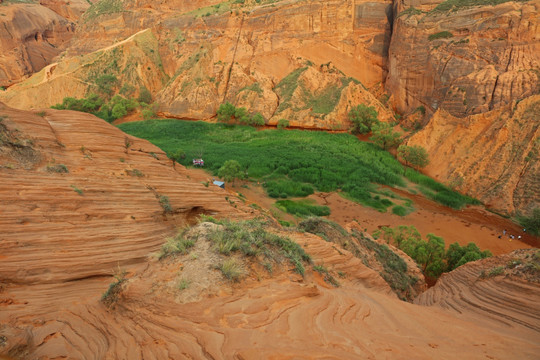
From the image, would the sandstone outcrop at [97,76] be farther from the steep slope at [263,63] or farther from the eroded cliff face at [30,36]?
the eroded cliff face at [30,36]

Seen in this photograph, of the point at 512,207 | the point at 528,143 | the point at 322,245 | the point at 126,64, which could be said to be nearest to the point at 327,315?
the point at 322,245

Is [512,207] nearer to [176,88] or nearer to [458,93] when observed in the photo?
[458,93]

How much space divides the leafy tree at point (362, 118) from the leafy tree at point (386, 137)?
298 cm

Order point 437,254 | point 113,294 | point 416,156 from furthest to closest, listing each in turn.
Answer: point 416,156 → point 437,254 → point 113,294

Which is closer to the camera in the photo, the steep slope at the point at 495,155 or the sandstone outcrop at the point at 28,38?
the steep slope at the point at 495,155

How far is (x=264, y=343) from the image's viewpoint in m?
3.62

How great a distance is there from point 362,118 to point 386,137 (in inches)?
224

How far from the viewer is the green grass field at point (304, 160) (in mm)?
22658

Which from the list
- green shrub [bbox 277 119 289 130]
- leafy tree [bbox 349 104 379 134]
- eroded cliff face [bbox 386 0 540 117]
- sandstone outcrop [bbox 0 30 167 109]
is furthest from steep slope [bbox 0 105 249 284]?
sandstone outcrop [bbox 0 30 167 109]

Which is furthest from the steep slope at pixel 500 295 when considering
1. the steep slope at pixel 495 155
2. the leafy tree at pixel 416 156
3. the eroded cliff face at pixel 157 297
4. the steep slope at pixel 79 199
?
the leafy tree at pixel 416 156

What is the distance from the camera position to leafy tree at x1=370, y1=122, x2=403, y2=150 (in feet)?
100

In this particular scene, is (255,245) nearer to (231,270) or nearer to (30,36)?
(231,270)

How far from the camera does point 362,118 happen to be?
3544cm

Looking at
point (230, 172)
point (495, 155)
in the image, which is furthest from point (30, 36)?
point (495, 155)
